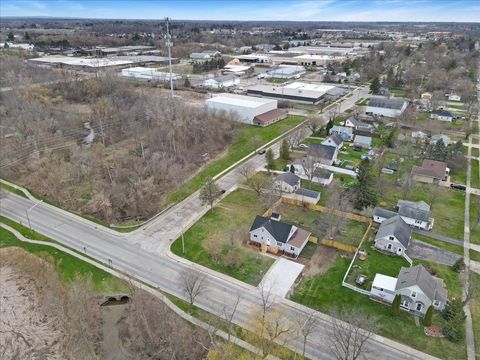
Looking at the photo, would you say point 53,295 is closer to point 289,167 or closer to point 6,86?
point 289,167

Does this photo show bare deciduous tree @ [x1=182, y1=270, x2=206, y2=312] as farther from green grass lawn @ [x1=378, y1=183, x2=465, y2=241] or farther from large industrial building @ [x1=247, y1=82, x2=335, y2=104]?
large industrial building @ [x1=247, y1=82, x2=335, y2=104]

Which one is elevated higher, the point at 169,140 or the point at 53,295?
the point at 169,140

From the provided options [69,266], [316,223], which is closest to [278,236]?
[316,223]

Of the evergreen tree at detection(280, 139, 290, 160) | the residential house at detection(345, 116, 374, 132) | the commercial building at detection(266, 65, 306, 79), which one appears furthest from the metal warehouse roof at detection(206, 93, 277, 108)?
the commercial building at detection(266, 65, 306, 79)

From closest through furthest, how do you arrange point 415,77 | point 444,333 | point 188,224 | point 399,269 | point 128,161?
point 444,333, point 399,269, point 188,224, point 128,161, point 415,77

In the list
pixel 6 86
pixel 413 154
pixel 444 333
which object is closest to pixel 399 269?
pixel 444 333

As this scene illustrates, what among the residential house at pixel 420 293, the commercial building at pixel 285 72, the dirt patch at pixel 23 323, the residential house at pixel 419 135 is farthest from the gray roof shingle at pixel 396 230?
the commercial building at pixel 285 72

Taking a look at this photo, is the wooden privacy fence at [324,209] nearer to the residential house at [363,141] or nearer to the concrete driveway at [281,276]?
the concrete driveway at [281,276]
